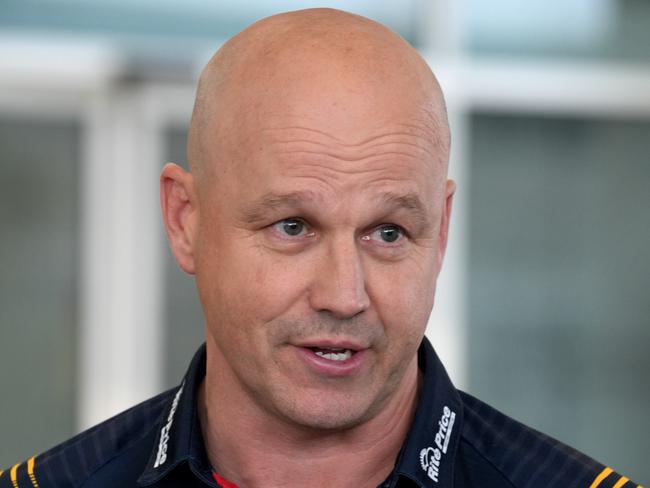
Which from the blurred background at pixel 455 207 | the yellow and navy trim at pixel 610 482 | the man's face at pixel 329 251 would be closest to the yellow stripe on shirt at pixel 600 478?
the yellow and navy trim at pixel 610 482

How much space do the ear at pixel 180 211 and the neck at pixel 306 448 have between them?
0.26 meters

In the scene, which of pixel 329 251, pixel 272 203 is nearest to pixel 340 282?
pixel 329 251

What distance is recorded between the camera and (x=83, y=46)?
5.32 metres

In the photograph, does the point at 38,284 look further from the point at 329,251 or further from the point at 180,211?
the point at 329,251

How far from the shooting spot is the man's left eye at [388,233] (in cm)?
220

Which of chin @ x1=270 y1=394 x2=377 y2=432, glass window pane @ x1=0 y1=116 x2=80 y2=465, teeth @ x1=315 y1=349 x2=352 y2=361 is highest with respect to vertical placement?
teeth @ x1=315 y1=349 x2=352 y2=361

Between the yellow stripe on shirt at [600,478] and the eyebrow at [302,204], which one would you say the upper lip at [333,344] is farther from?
the yellow stripe on shirt at [600,478]

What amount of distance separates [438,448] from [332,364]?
265mm

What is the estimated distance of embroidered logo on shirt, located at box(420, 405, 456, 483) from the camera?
226 cm

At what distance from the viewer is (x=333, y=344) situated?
215 centimetres

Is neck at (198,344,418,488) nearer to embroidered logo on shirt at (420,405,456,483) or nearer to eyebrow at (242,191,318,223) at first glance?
embroidered logo on shirt at (420,405,456,483)

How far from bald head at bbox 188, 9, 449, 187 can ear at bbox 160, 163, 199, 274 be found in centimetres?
6

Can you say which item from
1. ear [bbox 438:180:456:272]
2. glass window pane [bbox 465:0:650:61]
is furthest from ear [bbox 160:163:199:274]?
glass window pane [bbox 465:0:650:61]

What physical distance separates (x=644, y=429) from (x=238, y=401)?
11.8 feet
